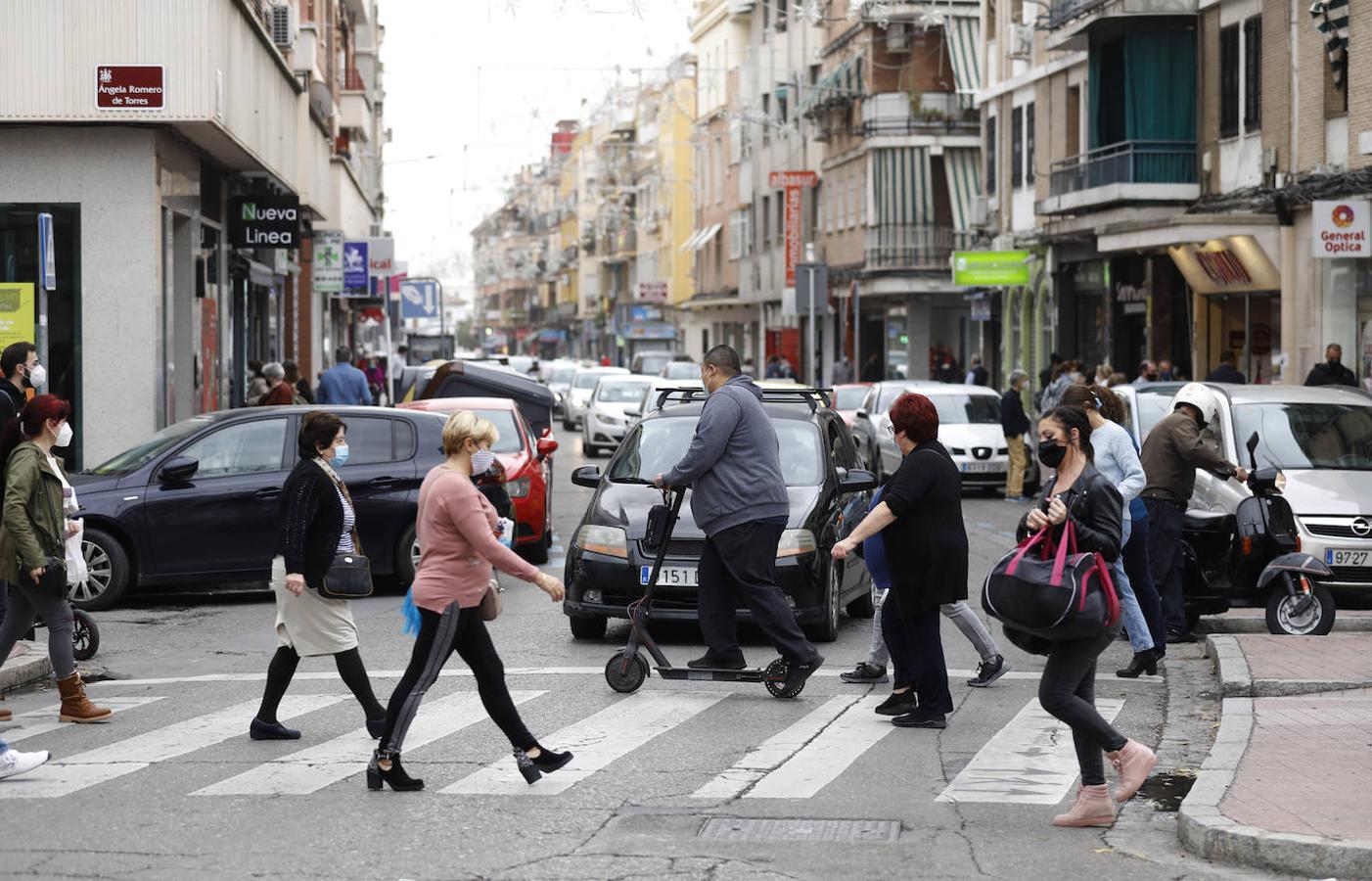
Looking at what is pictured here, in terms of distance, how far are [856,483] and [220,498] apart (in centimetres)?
538

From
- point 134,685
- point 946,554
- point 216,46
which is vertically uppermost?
point 216,46

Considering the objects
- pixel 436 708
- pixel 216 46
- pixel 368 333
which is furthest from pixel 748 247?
pixel 436 708

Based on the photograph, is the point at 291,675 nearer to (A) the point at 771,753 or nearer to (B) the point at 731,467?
(A) the point at 771,753

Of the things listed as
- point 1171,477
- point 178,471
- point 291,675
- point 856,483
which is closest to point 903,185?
point 178,471

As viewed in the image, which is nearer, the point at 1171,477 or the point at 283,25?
the point at 1171,477

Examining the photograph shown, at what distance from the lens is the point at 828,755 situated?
30.8ft

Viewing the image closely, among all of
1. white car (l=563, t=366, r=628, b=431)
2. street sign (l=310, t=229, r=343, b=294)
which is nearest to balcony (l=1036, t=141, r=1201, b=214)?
street sign (l=310, t=229, r=343, b=294)

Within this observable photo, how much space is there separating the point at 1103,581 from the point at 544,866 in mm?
2513

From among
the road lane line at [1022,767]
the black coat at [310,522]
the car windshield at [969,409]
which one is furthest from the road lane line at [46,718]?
the car windshield at [969,409]

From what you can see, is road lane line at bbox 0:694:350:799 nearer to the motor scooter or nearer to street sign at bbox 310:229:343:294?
the motor scooter

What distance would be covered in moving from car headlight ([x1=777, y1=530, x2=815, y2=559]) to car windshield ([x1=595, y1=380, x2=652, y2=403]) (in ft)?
87.7

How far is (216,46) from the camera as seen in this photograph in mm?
21578

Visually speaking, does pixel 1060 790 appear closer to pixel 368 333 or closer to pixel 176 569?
pixel 176 569

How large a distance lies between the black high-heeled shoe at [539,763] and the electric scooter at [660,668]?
204 centimetres
